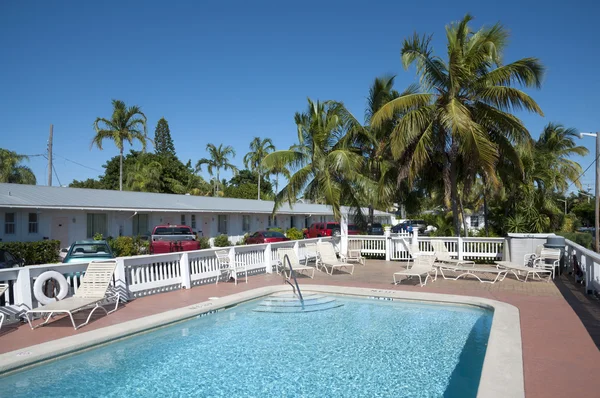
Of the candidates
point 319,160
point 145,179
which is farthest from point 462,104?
point 145,179

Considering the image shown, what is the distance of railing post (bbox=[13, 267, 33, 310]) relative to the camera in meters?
8.30

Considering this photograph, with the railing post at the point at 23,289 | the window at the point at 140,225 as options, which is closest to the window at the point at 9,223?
the window at the point at 140,225

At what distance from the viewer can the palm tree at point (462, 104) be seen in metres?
16.5

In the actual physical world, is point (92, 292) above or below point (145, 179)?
below

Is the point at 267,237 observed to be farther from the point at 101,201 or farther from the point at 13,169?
the point at 13,169

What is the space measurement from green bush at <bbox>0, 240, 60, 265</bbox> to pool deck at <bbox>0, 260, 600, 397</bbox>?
11.8 meters

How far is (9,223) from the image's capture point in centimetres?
2197

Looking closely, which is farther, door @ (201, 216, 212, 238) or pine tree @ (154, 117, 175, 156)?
pine tree @ (154, 117, 175, 156)

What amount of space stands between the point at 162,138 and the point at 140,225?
184 feet

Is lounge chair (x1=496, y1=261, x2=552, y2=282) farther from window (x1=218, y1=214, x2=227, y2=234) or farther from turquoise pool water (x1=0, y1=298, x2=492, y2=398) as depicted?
window (x1=218, y1=214, x2=227, y2=234)

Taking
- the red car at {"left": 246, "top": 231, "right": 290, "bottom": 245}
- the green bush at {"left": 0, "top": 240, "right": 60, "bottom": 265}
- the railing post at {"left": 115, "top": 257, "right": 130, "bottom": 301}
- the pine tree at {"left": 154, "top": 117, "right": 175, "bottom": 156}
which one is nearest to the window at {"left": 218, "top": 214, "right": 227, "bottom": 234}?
the red car at {"left": 246, "top": 231, "right": 290, "bottom": 245}

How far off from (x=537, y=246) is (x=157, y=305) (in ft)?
39.7

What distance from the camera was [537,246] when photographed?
1508cm

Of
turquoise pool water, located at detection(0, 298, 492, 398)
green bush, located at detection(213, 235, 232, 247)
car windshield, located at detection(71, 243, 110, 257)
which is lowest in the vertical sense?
turquoise pool water, located at detection(0, 298, 492, 398)
